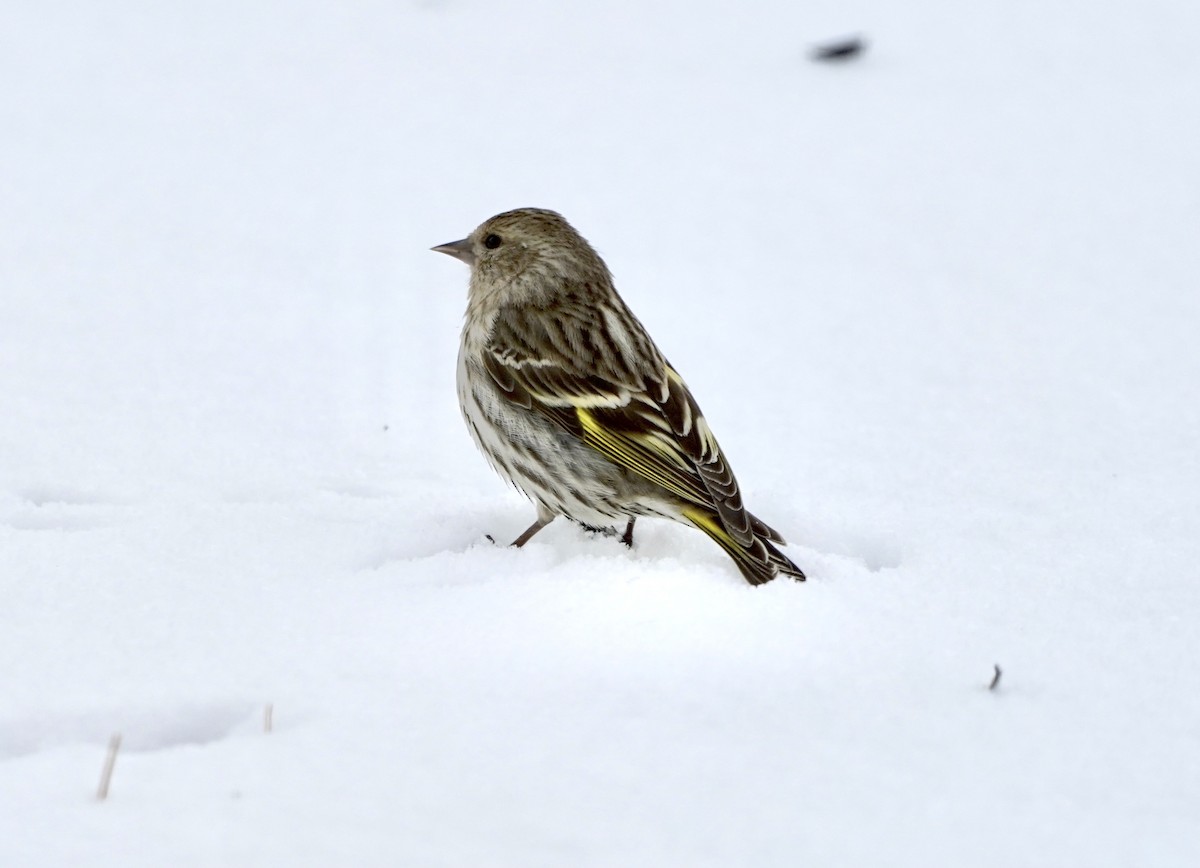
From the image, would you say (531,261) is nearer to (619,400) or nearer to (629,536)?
(619,400)

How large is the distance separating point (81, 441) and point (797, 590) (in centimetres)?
267

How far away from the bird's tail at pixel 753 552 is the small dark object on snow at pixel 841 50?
618 centimetres

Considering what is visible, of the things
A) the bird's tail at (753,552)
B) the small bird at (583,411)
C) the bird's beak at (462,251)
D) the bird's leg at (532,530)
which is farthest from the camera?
the bird's beak at (462,251)

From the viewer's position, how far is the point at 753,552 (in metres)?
3.77

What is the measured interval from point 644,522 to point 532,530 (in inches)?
17.5

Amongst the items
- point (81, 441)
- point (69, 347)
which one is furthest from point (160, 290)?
point (81, 441)

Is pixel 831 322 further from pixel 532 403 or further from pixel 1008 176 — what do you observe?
pixel 532 403

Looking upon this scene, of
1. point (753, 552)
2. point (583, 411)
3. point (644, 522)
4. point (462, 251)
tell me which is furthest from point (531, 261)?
point (753, 552)

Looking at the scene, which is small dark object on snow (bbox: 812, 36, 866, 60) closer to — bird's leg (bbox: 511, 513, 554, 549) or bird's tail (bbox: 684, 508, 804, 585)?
bird's leg (bbox: 511, 513, 554, 549)

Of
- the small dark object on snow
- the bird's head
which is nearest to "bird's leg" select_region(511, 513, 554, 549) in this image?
the bird's head

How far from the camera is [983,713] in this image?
296cm

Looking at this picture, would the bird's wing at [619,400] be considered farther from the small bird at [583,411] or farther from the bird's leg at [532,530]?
the bird's leg at [532,530]

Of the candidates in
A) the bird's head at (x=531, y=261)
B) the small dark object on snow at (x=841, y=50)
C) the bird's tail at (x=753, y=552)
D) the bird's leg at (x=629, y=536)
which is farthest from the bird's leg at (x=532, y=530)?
the small dark object on snow at (x=841, y=50)

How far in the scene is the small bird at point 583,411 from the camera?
158 inches
